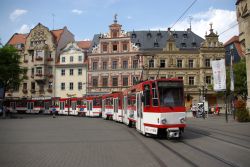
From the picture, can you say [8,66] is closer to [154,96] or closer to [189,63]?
[189,63]

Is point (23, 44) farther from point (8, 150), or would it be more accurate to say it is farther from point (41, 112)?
point (8, 150)

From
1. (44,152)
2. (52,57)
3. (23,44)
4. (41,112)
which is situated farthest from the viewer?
(23,44)

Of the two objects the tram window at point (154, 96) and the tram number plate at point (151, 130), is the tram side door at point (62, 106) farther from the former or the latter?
the tram window at point (154, 96)

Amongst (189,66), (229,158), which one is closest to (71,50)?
(189,66)

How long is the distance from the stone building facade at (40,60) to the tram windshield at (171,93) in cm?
4667

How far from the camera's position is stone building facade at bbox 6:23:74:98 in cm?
5938

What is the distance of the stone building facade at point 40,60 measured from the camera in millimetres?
59375

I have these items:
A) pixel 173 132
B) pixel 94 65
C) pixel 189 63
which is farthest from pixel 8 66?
pixel 173 132

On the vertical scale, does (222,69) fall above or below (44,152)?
above

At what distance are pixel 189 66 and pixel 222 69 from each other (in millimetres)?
27213

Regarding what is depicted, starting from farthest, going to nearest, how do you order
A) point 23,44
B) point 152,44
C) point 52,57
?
point 23,44, point 52,57, point 152,44

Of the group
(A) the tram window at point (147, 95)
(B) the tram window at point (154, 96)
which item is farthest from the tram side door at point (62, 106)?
(B) the tram window at point (154, 96)

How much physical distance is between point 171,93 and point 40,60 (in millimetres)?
48993

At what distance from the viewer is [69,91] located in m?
58.1
